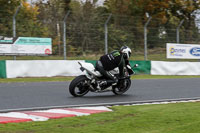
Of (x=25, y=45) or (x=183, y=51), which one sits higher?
(x=25, y=45)

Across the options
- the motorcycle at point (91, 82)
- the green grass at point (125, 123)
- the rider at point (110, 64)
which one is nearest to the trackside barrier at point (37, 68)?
the motorcycle at point (91, 82)

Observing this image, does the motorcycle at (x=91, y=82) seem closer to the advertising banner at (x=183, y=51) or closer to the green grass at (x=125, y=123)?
the green grass at (x=125, y=123)

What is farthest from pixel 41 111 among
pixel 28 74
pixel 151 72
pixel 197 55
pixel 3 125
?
pixel 197 55

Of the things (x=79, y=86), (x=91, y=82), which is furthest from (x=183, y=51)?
(x=79, y=86)

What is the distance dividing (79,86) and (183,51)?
14087 mm

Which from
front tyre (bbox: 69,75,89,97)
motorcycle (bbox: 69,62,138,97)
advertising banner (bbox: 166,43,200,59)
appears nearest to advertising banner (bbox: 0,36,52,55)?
advertising banner (bbox: 166,43,200,59)

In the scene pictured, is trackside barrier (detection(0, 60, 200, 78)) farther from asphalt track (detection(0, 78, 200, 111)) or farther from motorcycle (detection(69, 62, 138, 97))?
motorcycle (detection(69, 62, 138, 97))

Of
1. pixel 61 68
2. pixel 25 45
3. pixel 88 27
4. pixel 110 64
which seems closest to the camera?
pixel 110 64

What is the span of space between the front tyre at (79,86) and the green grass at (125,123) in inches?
88.6

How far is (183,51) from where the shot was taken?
22266 millimetres

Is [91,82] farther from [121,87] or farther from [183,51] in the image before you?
[183,51]

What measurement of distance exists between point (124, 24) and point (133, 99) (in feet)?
39.9

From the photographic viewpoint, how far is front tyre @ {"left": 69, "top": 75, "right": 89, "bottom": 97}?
9273 mm

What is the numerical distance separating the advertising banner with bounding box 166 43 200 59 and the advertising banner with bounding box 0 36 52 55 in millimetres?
7619
